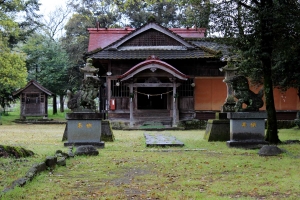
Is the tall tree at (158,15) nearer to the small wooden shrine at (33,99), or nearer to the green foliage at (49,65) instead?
the green foliage at (49,65)

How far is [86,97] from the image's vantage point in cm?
1276

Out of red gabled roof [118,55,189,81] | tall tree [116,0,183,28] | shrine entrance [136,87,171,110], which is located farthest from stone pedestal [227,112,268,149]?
tall tree [116,0,183,28]

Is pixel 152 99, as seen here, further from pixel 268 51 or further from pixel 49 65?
pixel 49 65

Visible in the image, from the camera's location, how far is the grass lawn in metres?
5.57

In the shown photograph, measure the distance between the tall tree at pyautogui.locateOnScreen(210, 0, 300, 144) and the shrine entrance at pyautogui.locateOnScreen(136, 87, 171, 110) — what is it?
11844 mm

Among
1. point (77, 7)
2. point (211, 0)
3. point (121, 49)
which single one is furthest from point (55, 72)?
point (211, 0)

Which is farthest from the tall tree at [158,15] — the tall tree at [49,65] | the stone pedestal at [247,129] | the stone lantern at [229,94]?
the stone pedestal at [247,129]

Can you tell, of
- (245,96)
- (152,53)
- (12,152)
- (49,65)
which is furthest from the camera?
(49,65)

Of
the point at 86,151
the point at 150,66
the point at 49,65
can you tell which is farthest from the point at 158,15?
the point at 86,151

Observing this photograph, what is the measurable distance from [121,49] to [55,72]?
13648 millimetres

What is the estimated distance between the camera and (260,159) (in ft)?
30.2

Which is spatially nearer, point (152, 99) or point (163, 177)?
point (163, 177)

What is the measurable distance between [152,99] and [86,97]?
1344 cm

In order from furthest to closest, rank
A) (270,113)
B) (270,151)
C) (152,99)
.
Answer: (152,99) < (270,113) < (270,151)
